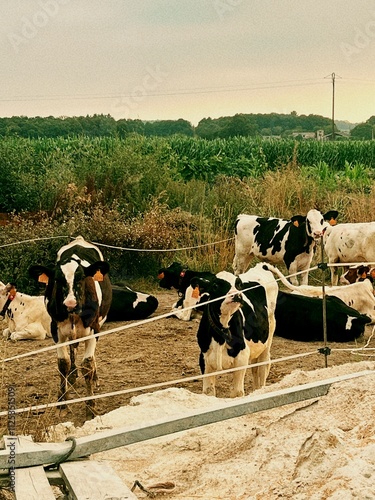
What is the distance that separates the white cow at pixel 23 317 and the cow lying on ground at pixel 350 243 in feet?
17.6

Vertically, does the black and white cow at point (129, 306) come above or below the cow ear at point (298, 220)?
below

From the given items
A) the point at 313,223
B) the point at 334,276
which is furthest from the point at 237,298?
the point at 334,276

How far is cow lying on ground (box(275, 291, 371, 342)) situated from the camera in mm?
13016

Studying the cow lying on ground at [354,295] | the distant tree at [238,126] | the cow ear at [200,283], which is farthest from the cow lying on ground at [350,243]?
the distant tree at [238,126]

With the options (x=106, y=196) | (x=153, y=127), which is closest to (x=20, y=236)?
(x=106, y=196)

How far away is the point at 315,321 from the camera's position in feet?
43.0

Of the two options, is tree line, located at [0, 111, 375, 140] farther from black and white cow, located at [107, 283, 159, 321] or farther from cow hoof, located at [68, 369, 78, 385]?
cow hoof, located at [68, 369, 78, 385]

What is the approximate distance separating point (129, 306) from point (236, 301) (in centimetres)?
610

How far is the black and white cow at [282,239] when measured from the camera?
16609mm

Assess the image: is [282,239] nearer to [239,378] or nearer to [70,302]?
[239,378]

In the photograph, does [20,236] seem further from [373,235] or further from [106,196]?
[373,235]

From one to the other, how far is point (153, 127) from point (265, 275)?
59.5m

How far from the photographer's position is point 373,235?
16.4 m

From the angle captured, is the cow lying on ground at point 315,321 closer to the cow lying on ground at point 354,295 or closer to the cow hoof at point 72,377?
the cow lying on ground at point 354,295
